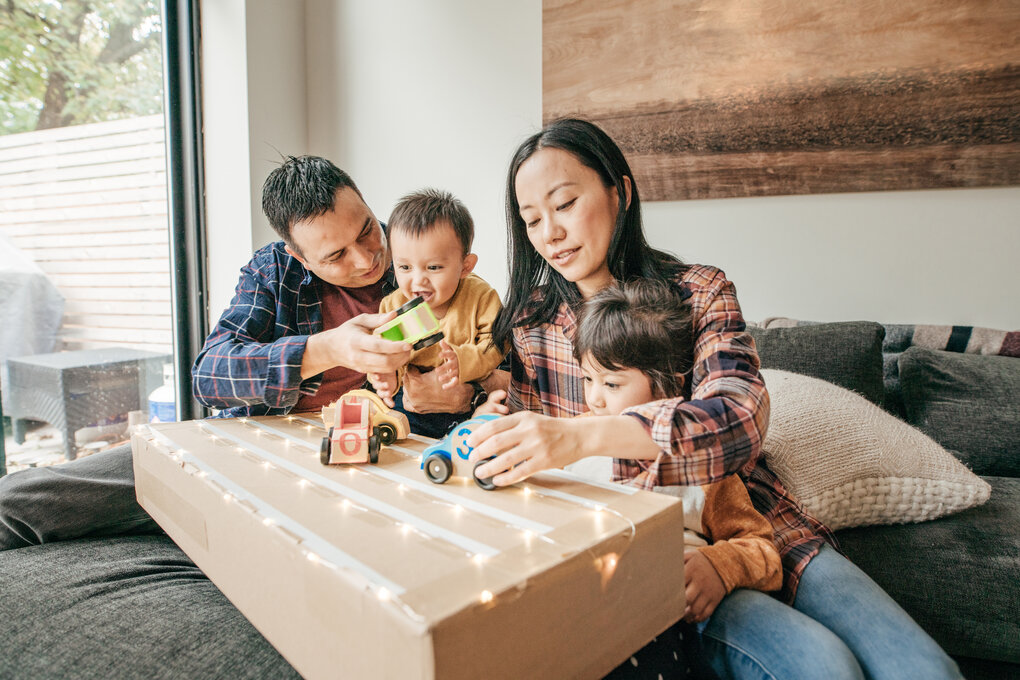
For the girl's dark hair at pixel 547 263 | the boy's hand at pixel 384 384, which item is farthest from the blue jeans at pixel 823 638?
the boy's hand at pixel 384 384

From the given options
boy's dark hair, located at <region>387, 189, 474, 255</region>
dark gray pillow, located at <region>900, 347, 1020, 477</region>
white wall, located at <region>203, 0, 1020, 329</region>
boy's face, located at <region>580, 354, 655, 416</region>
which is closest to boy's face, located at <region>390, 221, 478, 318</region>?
boy's dark hair, located at <region>387, 189, 474, 255</region>

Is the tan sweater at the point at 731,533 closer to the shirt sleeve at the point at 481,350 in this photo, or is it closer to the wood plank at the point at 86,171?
the shirt sleeve at the point at 481,350

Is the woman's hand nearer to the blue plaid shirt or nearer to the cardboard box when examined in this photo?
the cardboard box

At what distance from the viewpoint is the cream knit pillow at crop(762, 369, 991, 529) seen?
1.06m

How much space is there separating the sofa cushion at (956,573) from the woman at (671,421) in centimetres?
20

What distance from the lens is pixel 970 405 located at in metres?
1.36

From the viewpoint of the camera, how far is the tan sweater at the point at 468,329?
104 cm

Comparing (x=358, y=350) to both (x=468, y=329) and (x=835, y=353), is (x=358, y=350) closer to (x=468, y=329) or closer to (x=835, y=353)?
(x=468, y=329)

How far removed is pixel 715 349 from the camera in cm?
82

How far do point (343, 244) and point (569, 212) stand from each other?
466mm

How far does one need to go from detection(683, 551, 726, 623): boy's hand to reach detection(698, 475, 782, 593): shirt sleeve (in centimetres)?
1

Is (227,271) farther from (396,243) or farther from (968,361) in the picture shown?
(968,361)

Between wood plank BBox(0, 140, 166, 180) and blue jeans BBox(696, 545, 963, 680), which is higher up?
wood plank BBox(0, 140, 166, 180)

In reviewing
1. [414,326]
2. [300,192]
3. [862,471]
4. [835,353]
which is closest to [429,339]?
[414,326]
